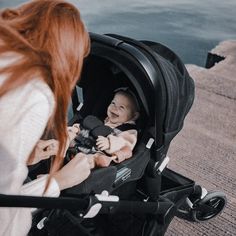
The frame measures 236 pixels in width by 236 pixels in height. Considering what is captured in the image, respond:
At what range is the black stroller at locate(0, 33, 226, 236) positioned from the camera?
5.09 feet

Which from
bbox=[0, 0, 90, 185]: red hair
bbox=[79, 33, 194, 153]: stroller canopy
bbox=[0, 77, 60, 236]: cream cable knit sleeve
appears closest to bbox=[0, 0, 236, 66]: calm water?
bbox=[79, 33, 194, 153]: stroller canopy

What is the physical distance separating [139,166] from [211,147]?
1412 mm

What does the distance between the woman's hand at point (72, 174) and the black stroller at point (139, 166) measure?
0.07 metres

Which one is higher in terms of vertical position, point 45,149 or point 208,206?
point 45,149

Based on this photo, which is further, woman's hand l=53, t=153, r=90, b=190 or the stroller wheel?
the stroller wheel

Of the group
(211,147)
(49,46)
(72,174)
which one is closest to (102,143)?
(72,174)

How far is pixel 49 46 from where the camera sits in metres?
1.11

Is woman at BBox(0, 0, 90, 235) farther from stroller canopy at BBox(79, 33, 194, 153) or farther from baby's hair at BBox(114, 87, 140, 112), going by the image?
baby's hair at BBox(114, 87, 140, 112)

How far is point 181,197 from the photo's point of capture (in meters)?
2.04

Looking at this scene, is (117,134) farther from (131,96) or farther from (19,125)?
(19,125)

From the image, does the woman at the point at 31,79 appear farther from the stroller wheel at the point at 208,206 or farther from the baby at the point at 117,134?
the stroller wheel at the point at 208,206

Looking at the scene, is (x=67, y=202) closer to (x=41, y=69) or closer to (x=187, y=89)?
(x=41, y=69)

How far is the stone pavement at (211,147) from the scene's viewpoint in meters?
2.28

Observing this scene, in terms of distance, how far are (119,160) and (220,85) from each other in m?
2.54
